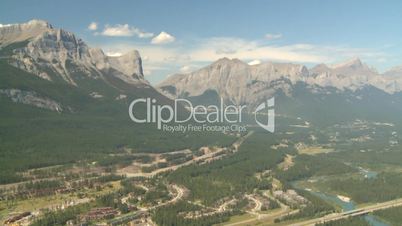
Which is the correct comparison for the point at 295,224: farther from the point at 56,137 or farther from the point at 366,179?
the point at 56,137

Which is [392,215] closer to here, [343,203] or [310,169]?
[343,203]

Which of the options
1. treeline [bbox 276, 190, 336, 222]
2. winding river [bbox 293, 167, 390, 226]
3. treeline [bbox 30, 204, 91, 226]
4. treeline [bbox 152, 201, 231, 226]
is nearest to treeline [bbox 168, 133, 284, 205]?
treeline [bbox 152, 201, 231, 226]

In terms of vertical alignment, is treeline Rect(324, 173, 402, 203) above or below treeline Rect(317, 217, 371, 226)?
above

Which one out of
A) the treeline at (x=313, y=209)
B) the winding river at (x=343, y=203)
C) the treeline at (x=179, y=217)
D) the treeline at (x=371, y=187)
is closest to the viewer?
the treeline at (x=179, y=217)

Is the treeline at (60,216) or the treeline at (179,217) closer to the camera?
the treeline at (60,216)

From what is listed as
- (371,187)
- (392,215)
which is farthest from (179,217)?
(371,187)

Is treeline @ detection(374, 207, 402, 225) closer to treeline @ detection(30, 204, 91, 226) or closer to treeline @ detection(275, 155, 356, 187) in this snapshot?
treeline @ detection(275, 155, 356, 187)

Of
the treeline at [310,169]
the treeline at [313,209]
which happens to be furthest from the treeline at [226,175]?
the treeline at [313,209]

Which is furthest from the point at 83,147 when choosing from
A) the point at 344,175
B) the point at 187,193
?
the point at 344,175

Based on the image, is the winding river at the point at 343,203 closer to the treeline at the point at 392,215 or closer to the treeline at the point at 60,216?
the treeline at the point at 392,215

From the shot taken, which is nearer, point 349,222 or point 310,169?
point 349,222

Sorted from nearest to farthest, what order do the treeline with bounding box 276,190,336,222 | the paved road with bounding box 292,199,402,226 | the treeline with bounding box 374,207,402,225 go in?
1. the paved road with bounding box 292,199,402,226
2. the treeline with bounding box 374,207,402,225
3. the treeline with bounding box 276,190,336,222
